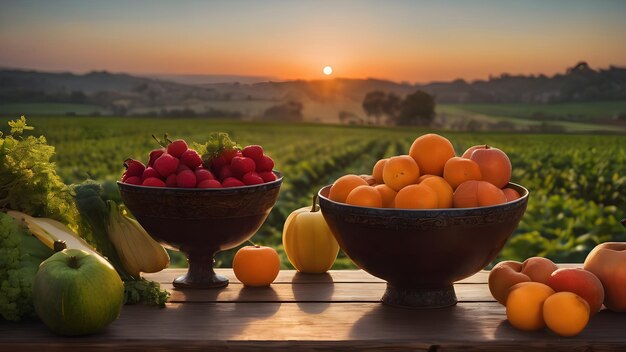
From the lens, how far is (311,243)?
309 centimetres

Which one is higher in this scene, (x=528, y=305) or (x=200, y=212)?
(x=200, y=212)

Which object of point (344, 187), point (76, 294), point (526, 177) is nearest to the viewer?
point (76, 294)

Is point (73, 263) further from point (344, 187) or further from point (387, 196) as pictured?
point (387, 196)

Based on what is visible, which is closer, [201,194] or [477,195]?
[477,195]

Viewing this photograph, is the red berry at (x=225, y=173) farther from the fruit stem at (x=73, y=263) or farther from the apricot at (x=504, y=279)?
the apricot at (x=504, y=279)

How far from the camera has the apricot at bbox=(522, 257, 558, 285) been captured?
248cm

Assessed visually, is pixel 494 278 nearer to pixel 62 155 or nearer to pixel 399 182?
pixel 399 182

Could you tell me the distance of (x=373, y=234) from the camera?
237 centimetres

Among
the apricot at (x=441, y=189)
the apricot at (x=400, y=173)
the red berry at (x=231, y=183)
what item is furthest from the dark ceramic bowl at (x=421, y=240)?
the red berry at (x=231, y=183)

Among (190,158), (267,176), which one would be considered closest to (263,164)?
(267,176)

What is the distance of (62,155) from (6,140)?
29.3 meters

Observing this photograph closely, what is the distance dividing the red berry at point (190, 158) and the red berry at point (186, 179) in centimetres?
7

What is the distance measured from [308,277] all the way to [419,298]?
0.62m

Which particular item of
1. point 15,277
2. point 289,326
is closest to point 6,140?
point 15,277
